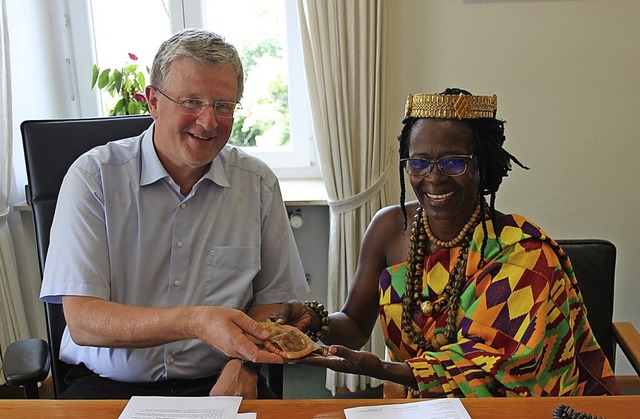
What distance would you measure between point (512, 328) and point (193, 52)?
3.13ft

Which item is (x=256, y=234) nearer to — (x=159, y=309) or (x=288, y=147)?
(x=159, y=309)

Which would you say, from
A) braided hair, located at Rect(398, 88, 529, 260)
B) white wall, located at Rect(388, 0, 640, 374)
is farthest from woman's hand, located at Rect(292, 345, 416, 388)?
white wall, located at Rect(388, 0, 640, 374)

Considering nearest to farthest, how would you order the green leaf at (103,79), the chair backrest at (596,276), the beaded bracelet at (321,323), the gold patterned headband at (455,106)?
1. the gold patterned headband at (455,106)
2. the beaded bracelet at (321,323)
3. the chair backrest at (596,276)
4. the green leaf at (103,79)

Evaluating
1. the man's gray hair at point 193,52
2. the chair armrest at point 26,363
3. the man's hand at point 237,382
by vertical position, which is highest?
the man's gray hair at point 193,52

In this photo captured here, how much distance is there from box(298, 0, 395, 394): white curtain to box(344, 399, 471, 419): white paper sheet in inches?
52.0

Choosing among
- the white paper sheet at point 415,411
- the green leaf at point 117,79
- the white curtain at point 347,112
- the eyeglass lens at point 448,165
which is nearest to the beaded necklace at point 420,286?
the eyeglass lens at point 448,165

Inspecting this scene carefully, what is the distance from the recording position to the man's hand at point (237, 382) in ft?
4.32

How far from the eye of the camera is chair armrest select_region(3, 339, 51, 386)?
1.35 m

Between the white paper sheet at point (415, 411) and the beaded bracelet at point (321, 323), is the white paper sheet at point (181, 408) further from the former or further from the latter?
the beaded bracelet at point (321, 323)

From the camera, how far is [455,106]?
1346 millimetres

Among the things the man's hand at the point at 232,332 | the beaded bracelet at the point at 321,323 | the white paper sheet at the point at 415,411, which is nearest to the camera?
the white paper sheet at the point at 415,411

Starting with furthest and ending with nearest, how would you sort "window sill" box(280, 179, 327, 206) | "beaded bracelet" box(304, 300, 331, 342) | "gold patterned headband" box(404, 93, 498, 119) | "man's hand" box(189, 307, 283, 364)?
"window sill" box(280, 179, 327, 206) → "beaded bracelet" box(304, 300, 331, 342) → "gold patterned headband" box(404, 93, 498, 119) → "man's hand" box(189, 307, 283, 364)

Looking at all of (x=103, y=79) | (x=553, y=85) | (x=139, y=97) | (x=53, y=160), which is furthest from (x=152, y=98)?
(x=553, y=85)

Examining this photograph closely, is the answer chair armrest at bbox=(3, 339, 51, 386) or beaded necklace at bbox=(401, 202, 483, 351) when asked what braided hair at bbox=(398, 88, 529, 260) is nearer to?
beaded necklace at bbox=(401, 202, 483, 351)
